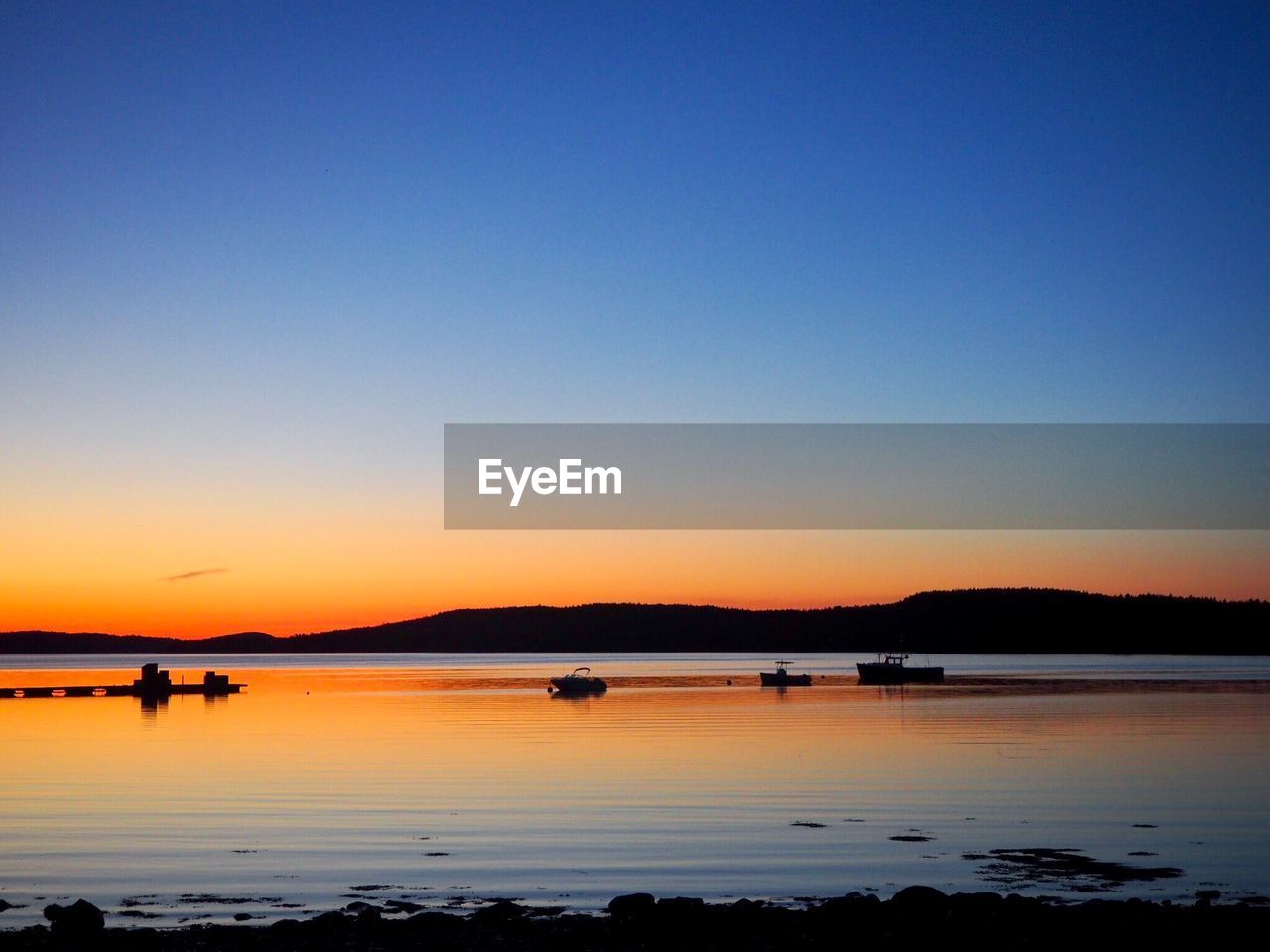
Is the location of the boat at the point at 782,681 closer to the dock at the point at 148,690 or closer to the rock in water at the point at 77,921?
the dock at the point at 148,690

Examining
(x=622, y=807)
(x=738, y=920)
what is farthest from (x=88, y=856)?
(x=738, y=920)

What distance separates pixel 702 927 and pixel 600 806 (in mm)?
15981

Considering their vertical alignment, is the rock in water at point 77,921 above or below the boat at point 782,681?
above

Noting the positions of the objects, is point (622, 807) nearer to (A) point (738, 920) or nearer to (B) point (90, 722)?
(A) point (738, 920)

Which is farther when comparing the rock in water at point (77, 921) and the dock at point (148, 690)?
the dock at point (148, 690)

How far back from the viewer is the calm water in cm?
→ 2280

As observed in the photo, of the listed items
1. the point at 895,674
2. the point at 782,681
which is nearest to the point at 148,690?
the point at 782,681

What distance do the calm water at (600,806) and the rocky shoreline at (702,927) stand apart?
7.20 ft

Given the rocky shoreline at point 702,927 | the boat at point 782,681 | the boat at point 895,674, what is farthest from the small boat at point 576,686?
the rocky shoreline at point 702,927

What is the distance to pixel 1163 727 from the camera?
6022 centimetres

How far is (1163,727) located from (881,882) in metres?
43.3

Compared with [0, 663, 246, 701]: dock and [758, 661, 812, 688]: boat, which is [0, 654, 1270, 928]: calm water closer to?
[0, 663, 246, 701]: dock

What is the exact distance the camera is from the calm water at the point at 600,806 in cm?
2280

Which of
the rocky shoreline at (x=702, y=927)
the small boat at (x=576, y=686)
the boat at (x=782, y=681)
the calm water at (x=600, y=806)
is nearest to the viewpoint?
the rocky shoreline at (x=702, y=927)
